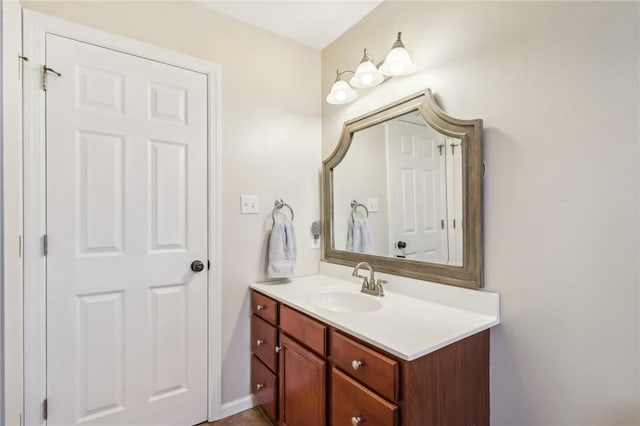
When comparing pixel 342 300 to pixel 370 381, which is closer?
pixel 370 381

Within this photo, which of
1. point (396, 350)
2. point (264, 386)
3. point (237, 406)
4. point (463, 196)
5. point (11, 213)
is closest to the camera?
point (396, 350)

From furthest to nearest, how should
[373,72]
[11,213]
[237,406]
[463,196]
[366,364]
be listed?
[237,406]
[373,72]
[463,196]
[11,213]
[366,364]

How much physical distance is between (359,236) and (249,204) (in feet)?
2.26

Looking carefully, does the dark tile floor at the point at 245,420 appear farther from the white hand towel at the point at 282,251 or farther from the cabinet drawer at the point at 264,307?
the white hand towel at the point at 282,251

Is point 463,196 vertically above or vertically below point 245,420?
above

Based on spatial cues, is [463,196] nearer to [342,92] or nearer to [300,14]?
[342,92]

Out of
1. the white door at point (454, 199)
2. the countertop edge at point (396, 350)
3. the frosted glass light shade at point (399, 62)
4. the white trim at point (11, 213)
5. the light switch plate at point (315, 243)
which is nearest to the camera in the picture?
the countertop edge at point (396, 350)

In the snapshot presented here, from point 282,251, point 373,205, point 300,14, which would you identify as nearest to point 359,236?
point 373,205

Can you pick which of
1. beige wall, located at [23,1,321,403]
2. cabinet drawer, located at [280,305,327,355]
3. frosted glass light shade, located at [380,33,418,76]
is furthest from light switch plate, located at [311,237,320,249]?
frosted glass light shade, located at [380,33,418,76]

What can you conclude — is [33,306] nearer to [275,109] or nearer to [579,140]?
[275,109]

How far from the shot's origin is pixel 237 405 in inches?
71.8

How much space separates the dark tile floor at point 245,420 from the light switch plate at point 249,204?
3.87ft

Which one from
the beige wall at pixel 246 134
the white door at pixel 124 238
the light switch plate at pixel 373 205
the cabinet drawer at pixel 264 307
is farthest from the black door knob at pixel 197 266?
the light switch plate at pixel 373 205

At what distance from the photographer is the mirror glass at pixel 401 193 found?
4.57 ft
